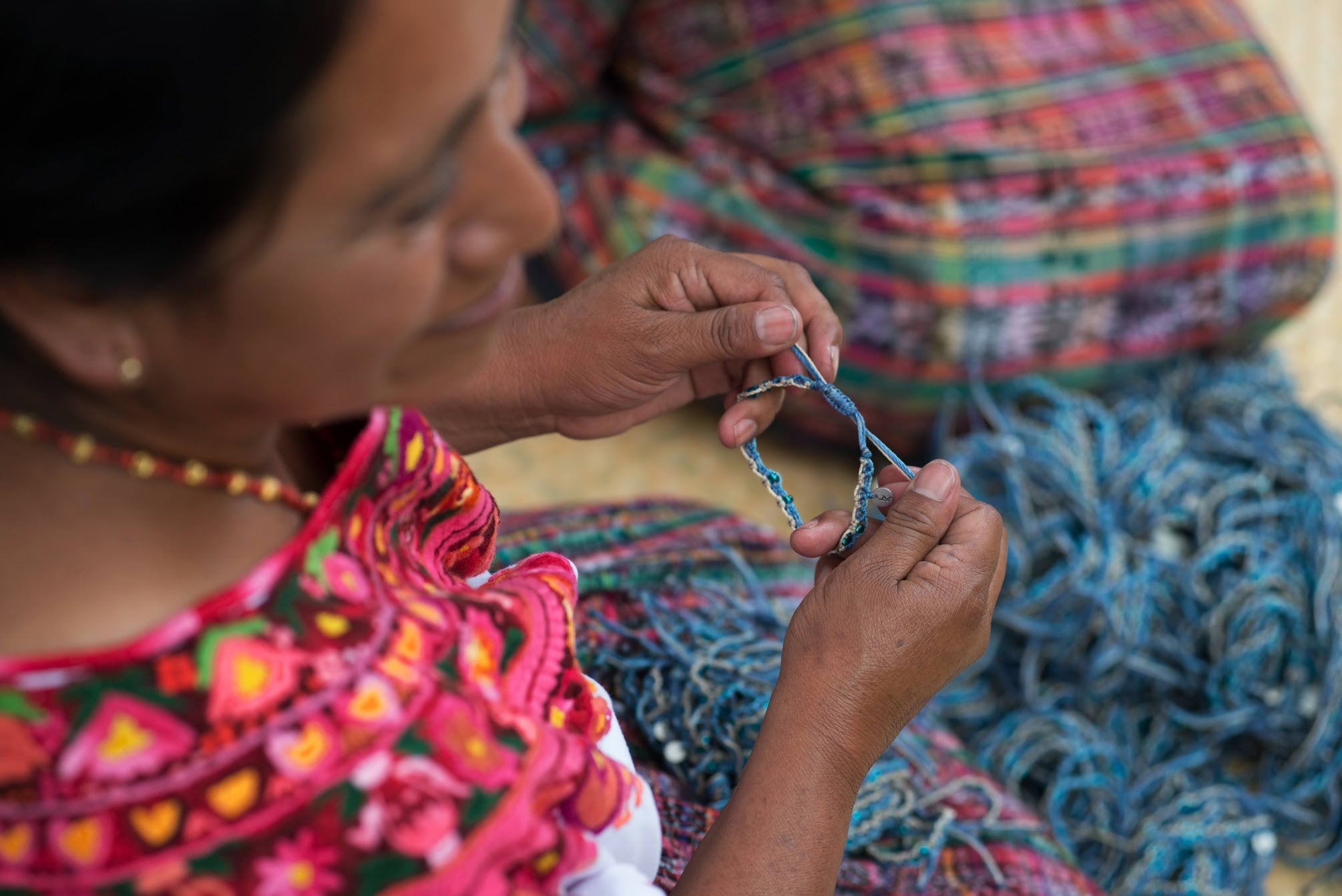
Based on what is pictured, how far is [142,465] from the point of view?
1.88 feet

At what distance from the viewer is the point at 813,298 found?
1021 mm

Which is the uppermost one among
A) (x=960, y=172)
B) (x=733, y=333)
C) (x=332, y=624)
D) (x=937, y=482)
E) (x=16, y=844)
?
(x=960, y=172)

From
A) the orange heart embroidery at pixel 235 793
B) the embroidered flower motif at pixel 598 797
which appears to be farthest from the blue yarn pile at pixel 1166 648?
the orange heart embroidery at pixel 235 793

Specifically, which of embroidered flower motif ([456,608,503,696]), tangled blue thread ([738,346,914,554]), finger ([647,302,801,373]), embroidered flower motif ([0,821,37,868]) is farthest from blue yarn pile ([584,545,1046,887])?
embroidered flower motif ([0,821,37,868])

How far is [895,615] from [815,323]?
295mm

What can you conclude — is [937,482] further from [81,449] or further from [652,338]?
[81,449]

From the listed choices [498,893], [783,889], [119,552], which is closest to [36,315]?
[119,552]

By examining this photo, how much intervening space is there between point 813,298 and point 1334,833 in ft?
3.43

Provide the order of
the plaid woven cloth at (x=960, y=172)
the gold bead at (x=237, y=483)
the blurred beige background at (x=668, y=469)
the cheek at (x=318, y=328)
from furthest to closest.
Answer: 1. the blurred beige background at (x=668, y=469)
2. the plaid woven cloth at (x=960, y=172)
3. the gold bead at (x=237, y=483)
4. the cheek at (x=318, y=328)

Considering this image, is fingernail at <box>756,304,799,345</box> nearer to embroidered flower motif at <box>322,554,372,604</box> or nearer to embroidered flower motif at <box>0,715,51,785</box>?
embroidered flower motif at <box>322,554,372,604</box>

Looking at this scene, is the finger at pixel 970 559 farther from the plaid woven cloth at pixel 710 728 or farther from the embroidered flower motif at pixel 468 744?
the embroidered flower motif at pixel 468 744

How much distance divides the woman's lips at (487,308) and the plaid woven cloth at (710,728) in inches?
17.7

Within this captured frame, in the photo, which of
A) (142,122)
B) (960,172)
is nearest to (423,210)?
(142,122)

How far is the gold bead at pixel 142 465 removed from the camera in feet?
1.88
